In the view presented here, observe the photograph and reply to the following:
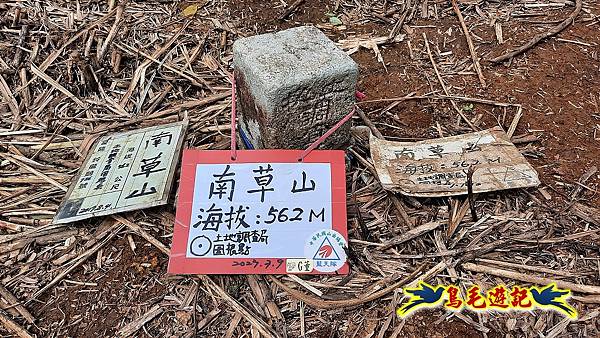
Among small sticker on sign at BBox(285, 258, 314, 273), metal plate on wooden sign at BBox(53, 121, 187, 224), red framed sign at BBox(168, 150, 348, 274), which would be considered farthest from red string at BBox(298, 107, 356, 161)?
metal plate on wooden sign at BBox(53, 121, 187, 224)

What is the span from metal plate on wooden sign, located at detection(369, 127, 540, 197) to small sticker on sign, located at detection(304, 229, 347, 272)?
0.40m

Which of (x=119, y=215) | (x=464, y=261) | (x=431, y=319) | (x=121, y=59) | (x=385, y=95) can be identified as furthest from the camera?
(x=121, y=59)

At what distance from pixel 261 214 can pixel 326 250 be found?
0.30 m

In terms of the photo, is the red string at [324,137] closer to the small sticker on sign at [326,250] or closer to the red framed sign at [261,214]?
the red framed sign at [261,214]

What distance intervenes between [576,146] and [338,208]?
1410mm

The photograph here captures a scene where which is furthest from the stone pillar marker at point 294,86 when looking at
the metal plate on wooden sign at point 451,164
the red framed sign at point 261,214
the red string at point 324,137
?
the metal plate on wooden sign at point 451,164

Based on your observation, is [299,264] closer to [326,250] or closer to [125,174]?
[326,250]

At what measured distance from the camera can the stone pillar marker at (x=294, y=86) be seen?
2258 millimetres

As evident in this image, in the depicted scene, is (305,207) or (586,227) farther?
(586,227)

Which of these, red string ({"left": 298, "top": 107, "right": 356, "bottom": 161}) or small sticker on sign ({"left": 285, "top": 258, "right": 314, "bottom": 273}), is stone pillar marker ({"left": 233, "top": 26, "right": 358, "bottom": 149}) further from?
small sticker on sign ({"left": 285, "top": 258, "right": 314, "bottom": 273})

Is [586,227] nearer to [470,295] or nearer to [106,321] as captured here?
[470,295]

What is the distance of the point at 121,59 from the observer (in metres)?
3.42

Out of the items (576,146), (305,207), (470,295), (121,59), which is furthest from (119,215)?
(576,146)

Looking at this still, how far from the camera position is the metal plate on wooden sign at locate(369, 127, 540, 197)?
2.46m
